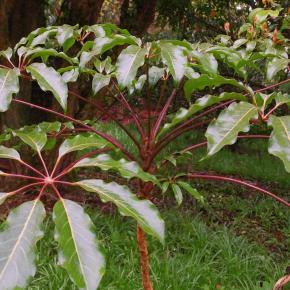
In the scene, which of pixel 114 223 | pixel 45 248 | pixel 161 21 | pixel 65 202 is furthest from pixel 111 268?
pixel 161 21

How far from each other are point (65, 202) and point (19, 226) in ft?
0.27

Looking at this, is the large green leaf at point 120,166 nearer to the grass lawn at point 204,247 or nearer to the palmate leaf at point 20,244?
the palmate leaf at point 20,244

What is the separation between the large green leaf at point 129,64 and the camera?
98cm

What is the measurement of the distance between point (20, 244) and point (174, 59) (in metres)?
0.49

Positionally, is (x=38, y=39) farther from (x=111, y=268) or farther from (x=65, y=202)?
(x=111, y=268)

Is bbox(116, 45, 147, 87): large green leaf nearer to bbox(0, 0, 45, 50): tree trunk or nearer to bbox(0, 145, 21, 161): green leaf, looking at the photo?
bbox(0, 145, 21, 161): green leaf

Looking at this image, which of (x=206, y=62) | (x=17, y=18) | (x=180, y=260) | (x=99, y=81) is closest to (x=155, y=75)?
(x=99, y=81)

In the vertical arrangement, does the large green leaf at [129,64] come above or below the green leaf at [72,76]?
above

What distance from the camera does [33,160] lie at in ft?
12.7

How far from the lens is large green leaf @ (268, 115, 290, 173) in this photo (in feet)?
2.62

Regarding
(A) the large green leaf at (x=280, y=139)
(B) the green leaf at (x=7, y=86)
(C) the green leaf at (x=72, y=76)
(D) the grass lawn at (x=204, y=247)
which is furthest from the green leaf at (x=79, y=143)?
(D) the grass lawn at (x=204, y=247)

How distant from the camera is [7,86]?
0.98 meters

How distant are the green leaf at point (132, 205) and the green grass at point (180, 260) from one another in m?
1.68

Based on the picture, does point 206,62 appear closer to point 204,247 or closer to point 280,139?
point 280,139
